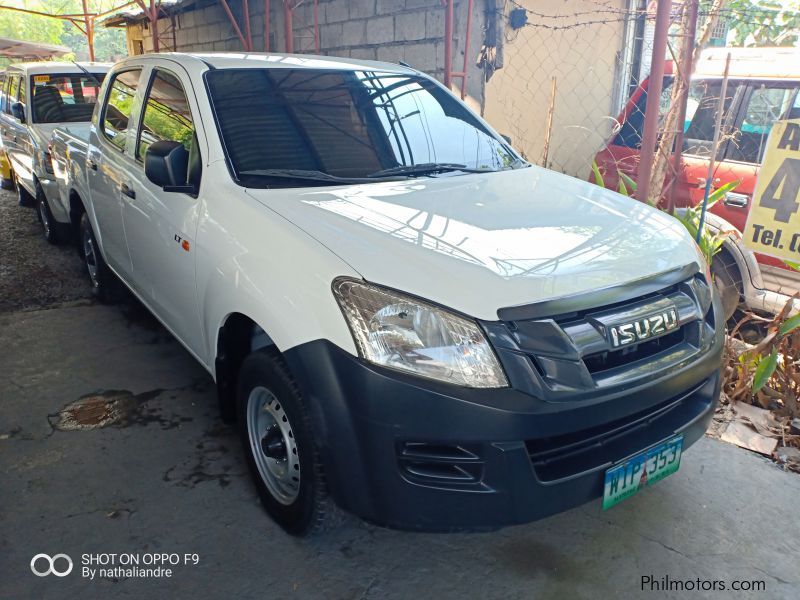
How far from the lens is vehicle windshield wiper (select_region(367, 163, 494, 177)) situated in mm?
2924

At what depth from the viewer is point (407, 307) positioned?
6.41 feet

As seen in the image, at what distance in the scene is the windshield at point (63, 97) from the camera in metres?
6.51

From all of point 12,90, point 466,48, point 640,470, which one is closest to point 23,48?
point 12,90

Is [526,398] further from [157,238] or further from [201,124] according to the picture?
[157,238]

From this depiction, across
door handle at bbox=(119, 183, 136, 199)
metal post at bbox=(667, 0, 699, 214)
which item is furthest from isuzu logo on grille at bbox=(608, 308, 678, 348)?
door handle at bbox=(119, 183, 136, 199)

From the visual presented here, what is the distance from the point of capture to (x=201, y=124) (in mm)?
2834

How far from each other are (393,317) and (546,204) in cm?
109

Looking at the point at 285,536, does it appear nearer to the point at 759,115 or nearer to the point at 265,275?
the point at 265,275

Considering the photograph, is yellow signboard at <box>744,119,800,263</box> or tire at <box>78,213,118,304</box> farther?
tire at <box>78,213,118,304</box>

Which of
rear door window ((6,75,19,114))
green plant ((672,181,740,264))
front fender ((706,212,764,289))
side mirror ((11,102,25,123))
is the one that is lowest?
front fender ((706,212,764,289))

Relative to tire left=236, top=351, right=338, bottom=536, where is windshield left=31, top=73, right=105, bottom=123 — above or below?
above

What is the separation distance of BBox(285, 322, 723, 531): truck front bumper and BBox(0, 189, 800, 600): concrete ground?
45 centimetres

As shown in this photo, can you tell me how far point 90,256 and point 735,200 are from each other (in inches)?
187

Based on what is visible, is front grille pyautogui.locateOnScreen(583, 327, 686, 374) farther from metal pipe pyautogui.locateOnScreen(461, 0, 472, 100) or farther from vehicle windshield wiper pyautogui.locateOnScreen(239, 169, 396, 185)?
metal pipe pyautogui.locateOnScreen(461, 0, 472, 100)
